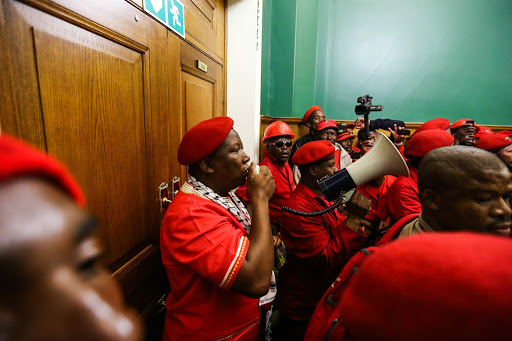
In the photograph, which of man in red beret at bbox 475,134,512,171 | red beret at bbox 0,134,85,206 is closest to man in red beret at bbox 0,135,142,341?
red beret at bbox 0,134,85,206

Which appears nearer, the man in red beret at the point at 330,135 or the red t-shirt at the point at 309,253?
the red t-shirt at the point at 309,253

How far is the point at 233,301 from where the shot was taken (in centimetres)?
124

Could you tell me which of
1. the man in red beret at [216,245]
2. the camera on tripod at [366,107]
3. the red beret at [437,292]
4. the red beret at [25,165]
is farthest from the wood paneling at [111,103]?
the camera on tripod at [366,107]

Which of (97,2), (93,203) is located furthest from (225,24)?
(93,203)

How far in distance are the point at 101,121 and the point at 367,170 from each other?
66.7 inches

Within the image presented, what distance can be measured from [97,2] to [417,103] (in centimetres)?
622

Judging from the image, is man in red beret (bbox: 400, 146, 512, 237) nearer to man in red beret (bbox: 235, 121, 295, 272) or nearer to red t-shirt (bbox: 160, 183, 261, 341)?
red t-shirt (bbox: 160, 183, 261, 341)

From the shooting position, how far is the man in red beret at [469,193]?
1.09 m

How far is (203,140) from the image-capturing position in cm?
132

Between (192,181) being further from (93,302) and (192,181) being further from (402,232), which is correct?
(402,232)

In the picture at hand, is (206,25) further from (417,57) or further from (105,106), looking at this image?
→ (417,57)

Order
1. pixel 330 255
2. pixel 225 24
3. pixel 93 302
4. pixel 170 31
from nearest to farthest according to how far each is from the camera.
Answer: pixel 93 302
pixel 330 255
pixel 170 31
pixel 225 24

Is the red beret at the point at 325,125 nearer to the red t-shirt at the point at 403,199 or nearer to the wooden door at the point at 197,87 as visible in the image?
the wooden door at the point at 197,87

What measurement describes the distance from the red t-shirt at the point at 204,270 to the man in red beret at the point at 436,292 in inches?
25.2
